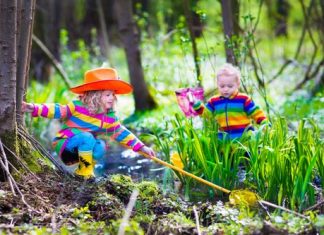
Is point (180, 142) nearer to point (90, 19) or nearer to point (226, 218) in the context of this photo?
point (226, 218)

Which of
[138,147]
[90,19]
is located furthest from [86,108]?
[90,19]

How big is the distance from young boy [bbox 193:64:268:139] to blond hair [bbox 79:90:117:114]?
1024mm

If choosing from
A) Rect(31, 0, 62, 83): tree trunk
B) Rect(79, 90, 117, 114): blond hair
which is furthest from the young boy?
Rect(31, 0, 62, 83): tree trunk

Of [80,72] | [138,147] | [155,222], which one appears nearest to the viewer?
Answer: [155,222]

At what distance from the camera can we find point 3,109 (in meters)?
3.63

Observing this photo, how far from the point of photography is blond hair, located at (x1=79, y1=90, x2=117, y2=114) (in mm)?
4328

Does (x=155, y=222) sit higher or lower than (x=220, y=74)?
lower

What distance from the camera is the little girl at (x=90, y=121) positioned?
4.31 m

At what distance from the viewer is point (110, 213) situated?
3.41m

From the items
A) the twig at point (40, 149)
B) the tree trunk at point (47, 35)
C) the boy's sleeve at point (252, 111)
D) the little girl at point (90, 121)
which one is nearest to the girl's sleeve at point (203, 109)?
the boy's sleeve at point (252, 111)

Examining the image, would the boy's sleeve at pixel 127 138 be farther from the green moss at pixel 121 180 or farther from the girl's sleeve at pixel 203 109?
the girl's sleeve at pixel 203 109

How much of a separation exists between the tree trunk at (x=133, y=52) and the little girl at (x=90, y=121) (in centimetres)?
388

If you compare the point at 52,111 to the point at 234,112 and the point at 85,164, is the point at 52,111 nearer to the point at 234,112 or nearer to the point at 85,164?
the point at 85,164

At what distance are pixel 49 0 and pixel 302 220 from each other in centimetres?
1158
